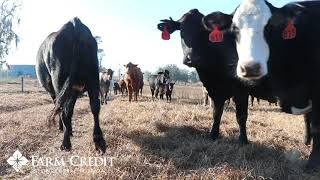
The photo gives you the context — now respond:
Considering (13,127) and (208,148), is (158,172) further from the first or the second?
(13,127)

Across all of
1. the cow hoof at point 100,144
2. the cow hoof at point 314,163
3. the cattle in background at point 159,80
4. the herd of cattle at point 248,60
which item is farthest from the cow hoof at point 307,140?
the cattle in background at point 159,80

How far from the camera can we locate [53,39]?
280 inches

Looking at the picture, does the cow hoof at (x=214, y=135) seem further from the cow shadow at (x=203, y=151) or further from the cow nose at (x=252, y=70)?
the cow nose at (x=252, y=70)

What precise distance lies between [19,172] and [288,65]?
397cm

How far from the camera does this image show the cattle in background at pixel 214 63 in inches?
293

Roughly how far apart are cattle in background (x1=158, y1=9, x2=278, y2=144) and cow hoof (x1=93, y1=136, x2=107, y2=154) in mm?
2190

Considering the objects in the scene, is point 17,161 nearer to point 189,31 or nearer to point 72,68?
point 72,68

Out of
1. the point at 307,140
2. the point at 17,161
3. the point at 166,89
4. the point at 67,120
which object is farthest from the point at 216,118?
the point at 166,89

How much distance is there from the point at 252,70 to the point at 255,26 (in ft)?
2.85

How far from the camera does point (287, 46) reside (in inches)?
253

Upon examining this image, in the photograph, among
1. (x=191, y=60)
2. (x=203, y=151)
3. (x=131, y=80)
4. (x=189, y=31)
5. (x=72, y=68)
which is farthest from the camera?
(x=131, y=80)

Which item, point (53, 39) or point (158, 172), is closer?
point (158, 172)

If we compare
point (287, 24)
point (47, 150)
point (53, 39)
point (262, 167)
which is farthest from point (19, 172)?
point (287, 24)

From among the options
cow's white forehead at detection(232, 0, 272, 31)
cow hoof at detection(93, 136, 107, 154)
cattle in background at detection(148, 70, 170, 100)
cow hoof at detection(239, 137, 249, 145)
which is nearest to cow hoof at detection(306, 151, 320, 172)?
cow hoof at detection(239, 137, 249, 145)
